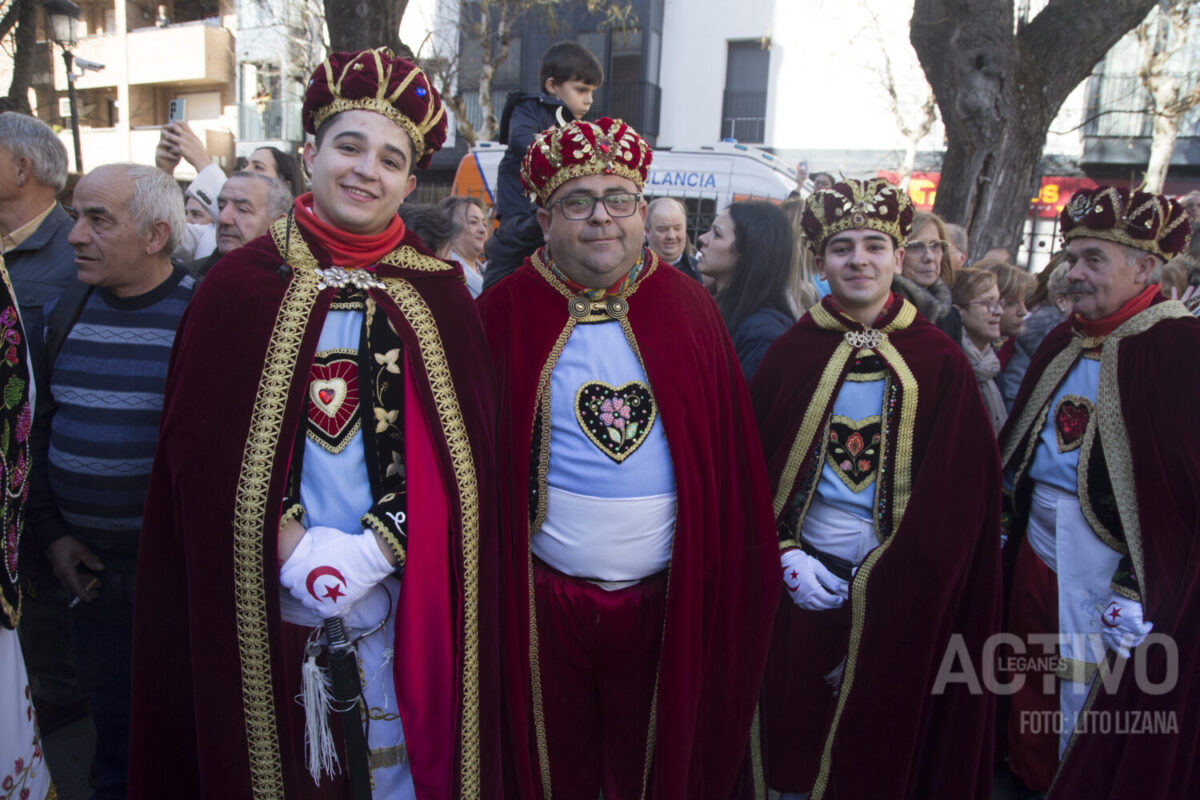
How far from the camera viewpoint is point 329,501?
215 cm

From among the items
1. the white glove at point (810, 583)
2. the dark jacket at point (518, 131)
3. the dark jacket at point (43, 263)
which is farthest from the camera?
the dark jacket at point (518, 131)

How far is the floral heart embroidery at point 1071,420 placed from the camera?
312 centimetres

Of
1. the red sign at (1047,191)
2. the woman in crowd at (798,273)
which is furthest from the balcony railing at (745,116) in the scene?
the woman in crowd at (798,273)

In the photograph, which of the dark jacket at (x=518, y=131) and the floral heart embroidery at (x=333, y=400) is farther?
the dark jacket at (x=518, y=131)

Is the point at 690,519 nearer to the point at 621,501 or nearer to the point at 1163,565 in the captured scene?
the point at 621,501

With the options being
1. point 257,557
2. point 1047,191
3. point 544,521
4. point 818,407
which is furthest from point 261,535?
point 1047,191

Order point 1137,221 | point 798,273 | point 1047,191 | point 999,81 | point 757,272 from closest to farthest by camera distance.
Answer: point 1137,221 < point 757,272 < point 798,273 < point 999,81 < point 1047,191

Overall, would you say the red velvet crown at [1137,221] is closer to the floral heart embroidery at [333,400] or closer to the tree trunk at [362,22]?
the floral heart embroidery at [333,400]

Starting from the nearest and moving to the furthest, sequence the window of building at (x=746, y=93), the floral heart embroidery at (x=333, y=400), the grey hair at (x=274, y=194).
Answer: the floral heart embroidery at (x=333, y=400)
the grey hair at (x=274, y=194)
the window of building at (x=746, y=93)

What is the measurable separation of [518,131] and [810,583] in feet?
7.49

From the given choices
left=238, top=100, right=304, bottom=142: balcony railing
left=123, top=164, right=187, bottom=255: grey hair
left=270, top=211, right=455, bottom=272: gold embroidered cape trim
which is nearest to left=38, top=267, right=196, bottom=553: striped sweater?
left=123, top=164, right=187, bottom=255: grey hair

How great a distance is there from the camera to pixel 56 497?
2.79 metres

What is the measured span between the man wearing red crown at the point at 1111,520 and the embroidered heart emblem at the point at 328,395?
2709 mm

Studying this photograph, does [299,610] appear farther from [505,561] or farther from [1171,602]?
[1171,602]
